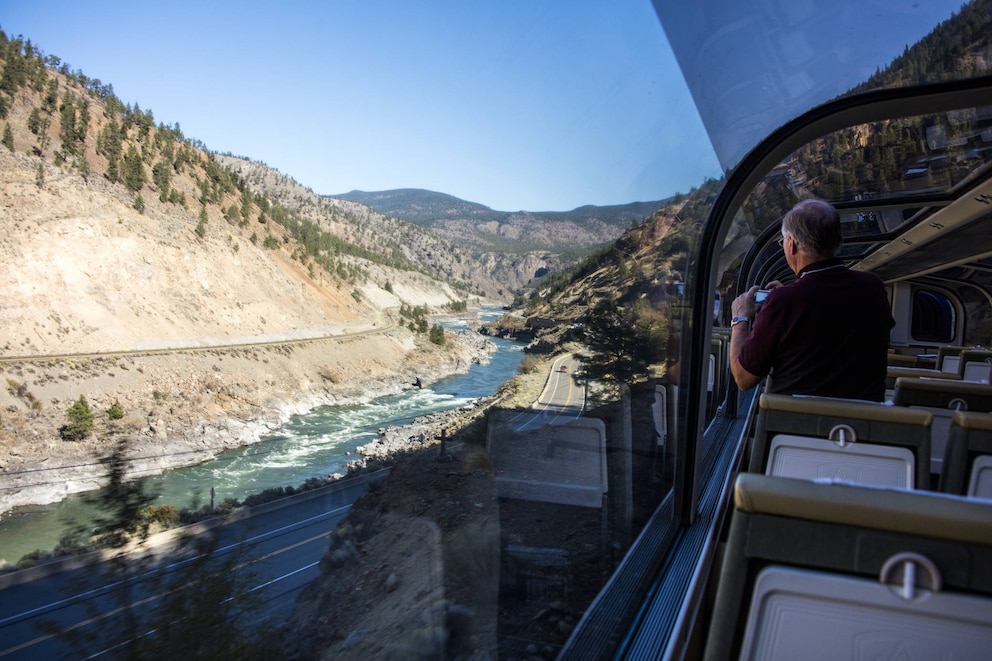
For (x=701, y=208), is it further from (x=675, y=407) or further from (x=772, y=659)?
(x=772, y=659)

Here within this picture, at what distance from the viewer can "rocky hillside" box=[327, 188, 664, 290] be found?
3.26 metres

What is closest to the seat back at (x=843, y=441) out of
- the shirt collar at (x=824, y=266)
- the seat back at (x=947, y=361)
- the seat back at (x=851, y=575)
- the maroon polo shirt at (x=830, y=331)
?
the maroon polo shirt at (x=830, y=331)

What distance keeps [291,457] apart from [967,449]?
225cm

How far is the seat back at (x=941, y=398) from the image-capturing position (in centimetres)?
328

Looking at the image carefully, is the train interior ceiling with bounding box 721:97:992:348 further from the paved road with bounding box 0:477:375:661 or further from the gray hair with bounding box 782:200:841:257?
the paved road with bounding box 0:477:375:661

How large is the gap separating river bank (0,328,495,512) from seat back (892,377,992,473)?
265cm

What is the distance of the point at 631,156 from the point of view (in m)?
3.57

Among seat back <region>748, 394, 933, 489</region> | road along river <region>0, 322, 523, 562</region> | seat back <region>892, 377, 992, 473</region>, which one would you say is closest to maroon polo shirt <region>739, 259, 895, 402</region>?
seat back <region>748, 394, 933, 489</region>

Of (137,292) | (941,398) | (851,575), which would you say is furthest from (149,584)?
(941,398)

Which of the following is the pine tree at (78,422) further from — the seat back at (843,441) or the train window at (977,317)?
the train window at (977,317)

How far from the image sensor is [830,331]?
2.62 meters

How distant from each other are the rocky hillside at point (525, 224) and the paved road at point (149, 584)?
1614 millimetres

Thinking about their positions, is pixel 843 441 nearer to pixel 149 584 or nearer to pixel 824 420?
pixel 824 420

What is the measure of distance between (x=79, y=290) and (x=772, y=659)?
1.92 meters
